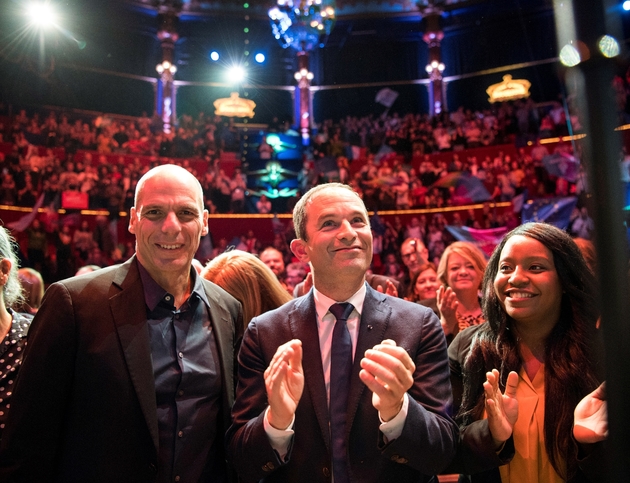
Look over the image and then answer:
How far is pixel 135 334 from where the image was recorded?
69.3 inches

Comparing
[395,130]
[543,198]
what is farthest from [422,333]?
[395,130]

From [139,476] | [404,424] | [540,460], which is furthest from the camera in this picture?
[540,460]

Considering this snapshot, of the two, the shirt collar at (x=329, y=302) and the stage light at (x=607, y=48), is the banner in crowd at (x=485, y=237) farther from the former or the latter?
the stage light at (x=607, y=48)

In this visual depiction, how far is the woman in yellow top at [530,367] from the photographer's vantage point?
1725mm

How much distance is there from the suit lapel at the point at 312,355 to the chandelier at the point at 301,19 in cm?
1405

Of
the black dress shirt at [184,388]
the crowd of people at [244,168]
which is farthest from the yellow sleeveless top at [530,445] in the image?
the crowd of people at [244,168]

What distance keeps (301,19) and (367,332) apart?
47.1 ft

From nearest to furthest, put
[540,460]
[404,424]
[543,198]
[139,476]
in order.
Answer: [404,424] < [139,476] < [540,460] < [543,198]

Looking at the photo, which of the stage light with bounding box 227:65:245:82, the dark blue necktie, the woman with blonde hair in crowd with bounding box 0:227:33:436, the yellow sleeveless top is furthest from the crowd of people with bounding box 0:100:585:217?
the dark blue necktie

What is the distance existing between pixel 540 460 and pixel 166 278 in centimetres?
141

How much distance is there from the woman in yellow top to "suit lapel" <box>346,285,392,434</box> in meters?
0.37

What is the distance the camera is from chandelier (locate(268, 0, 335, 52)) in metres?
14.5

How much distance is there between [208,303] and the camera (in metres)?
1.99

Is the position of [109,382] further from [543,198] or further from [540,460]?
[543,198]
